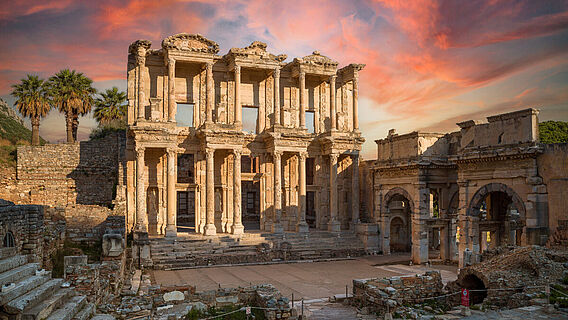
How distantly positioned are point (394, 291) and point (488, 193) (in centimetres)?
975

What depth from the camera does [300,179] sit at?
29.1 m

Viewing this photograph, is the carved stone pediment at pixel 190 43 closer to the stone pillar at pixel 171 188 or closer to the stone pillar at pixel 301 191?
the stone pillar at pixel 171 188

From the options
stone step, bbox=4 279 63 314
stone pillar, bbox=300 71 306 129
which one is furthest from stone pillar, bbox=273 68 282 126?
stone step, bbox=4 279 63 314

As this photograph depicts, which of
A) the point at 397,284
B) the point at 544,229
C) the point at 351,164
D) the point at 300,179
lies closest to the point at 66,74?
the point at 300,179

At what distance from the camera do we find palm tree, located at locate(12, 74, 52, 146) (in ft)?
110

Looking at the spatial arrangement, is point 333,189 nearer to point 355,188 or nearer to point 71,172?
point 355,188

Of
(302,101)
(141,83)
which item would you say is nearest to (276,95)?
(302,101)

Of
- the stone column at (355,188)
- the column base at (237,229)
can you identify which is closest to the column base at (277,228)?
the column base at (237,229)

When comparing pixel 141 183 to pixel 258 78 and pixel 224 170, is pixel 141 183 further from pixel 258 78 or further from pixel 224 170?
pixel 258 78

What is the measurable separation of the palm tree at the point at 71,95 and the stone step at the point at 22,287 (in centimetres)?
2811

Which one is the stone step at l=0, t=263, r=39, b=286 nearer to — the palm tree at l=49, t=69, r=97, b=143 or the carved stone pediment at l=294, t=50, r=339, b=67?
the carved stone pediment at l=294, t=50, r=339, b=67

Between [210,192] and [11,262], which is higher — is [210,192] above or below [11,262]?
above

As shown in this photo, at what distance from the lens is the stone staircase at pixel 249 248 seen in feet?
76.2

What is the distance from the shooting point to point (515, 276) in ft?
46.5
